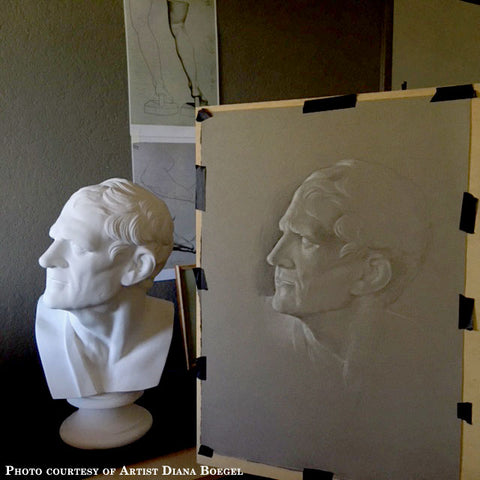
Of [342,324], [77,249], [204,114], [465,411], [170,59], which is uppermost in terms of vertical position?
[170,59]

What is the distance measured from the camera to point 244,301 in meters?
0.88

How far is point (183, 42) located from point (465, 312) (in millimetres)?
1016

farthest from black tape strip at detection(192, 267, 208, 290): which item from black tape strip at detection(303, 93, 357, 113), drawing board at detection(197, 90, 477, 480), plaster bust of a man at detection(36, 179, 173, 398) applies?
black tape strip at detection(303, 93, 357, 113)

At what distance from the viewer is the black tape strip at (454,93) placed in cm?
73

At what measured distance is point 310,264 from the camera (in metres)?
0.83

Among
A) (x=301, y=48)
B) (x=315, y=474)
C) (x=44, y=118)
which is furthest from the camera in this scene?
(x=301, y=48)

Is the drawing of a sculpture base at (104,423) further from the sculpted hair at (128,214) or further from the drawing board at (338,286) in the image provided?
the sculpted hair at (128,214)

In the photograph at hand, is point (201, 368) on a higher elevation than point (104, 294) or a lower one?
lower

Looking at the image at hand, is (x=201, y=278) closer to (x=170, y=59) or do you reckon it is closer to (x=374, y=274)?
(x=374, y=274)

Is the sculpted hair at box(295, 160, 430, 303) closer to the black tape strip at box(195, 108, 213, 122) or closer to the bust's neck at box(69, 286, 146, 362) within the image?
the black tape strip at box(195, 108, 213, 122)

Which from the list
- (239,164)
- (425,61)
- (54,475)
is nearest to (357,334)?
(239,164)

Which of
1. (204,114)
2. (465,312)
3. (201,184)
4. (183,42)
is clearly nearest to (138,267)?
(201,184)

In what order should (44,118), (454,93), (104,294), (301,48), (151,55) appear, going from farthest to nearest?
(301,48) → (151,55) → (44,118) → (104,294) → (454,93)

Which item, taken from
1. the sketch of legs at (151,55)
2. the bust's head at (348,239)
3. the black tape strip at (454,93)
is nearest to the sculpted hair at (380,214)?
the bust's head at (348,239)
